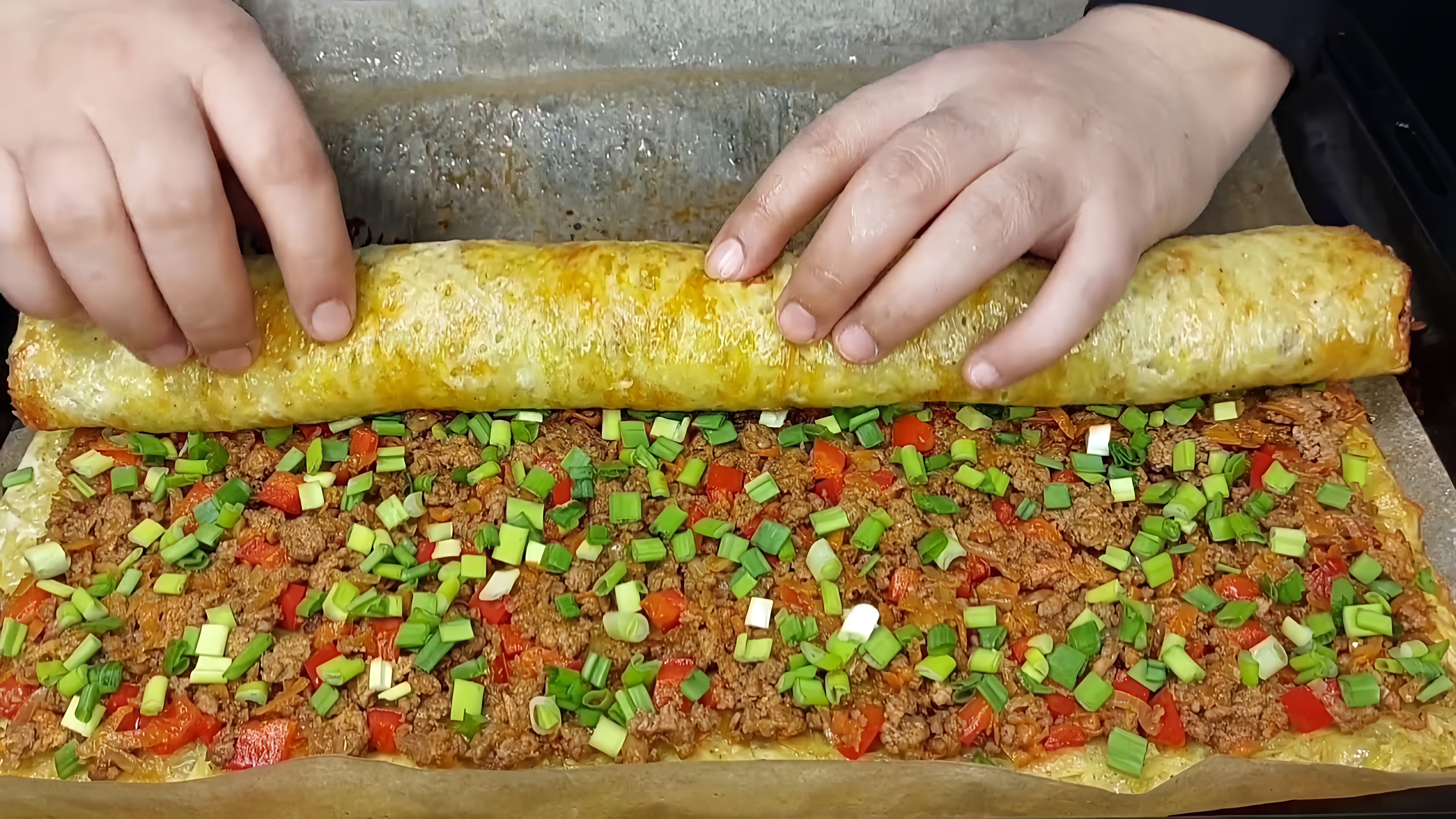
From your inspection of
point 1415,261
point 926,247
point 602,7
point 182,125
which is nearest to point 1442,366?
point 1415,261

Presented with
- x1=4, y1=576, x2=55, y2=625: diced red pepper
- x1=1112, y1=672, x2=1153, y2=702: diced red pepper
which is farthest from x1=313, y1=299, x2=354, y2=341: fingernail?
x1=1112, y1=672, x2=1153, y2=702: diced red pepper

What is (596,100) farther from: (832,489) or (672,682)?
(672,682)

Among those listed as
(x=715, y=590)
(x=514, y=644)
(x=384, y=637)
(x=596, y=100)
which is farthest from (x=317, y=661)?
(x=596, y=100)

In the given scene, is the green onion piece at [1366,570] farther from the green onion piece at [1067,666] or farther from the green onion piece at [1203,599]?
the green onion piece at [1067,666]

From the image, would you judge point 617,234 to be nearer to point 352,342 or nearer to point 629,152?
point 629,152

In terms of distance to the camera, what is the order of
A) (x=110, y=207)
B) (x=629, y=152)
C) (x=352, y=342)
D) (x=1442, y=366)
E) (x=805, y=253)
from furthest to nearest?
(x=629, y=152)
(x=1442, y=366)
(x=352, y=342)
(x=805, y=253)
(x=110, y=207)
